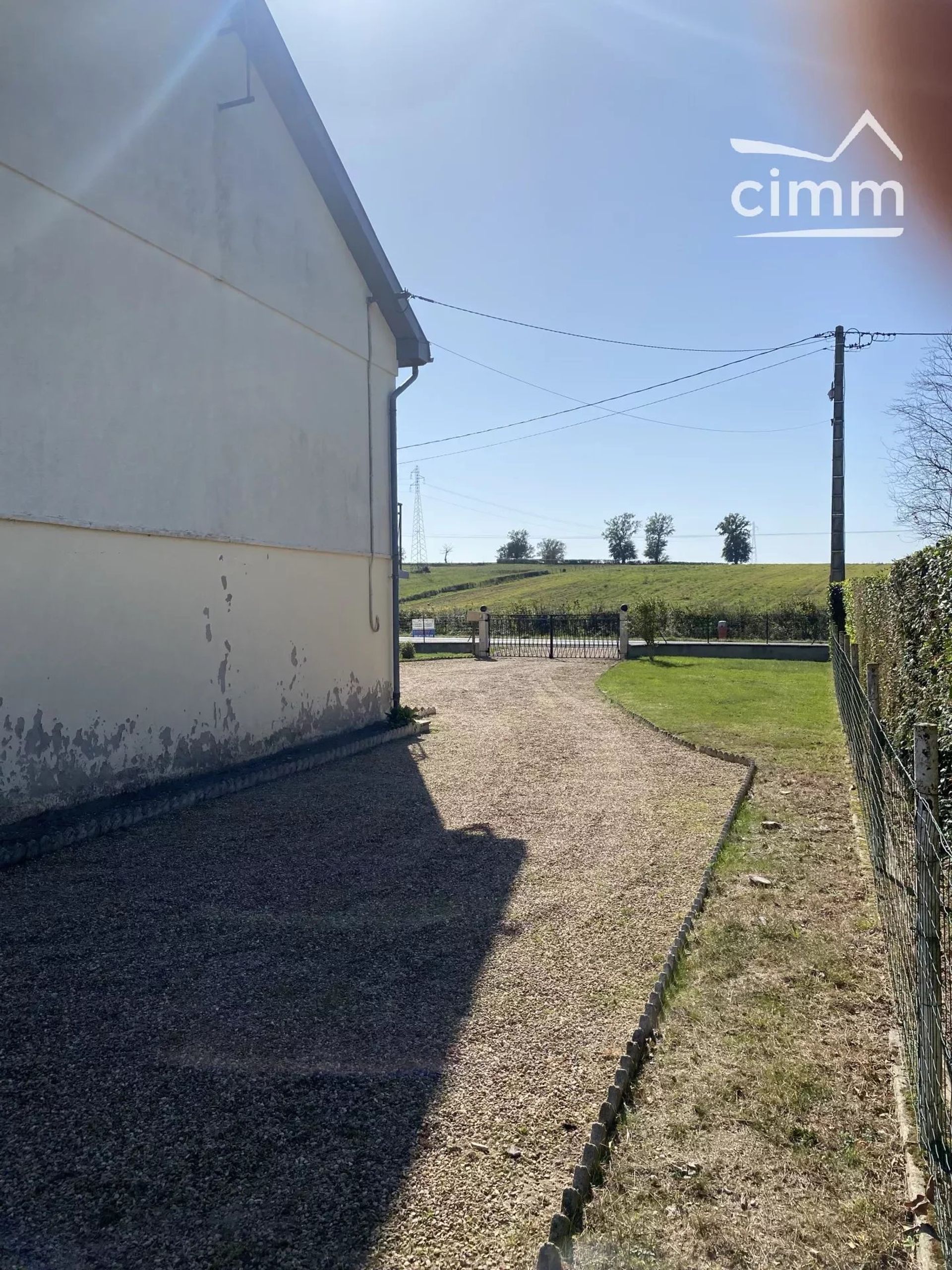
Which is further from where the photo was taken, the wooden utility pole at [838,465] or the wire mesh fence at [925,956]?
the wooden utility pole at [838,465]

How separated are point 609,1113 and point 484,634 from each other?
21876mm

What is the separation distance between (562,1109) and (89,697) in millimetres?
5407

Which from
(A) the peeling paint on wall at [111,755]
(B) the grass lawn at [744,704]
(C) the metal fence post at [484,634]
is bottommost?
(B) the grass lawn at [744,704]

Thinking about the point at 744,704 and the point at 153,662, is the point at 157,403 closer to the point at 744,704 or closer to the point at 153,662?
the point at 153,662

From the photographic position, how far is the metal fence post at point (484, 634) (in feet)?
80.6

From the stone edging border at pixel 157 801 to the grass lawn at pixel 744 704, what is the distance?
473cm

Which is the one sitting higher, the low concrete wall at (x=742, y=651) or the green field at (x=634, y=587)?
the green field at (x=634, y=587)

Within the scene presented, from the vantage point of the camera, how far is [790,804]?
751cm

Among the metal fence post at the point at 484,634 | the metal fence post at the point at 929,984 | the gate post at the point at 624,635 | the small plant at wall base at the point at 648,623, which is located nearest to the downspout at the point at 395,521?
the metal fence post at the point at 929,984

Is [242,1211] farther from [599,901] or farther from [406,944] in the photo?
[599,901]

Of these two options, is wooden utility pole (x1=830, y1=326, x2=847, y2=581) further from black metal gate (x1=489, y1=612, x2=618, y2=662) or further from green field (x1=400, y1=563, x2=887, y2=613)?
green field (x1=400, y1=563, x2=887, y2=613)

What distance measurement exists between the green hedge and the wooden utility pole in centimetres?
1275

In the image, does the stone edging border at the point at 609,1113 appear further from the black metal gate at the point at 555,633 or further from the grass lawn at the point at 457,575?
the grass lawn at the point at 457,575

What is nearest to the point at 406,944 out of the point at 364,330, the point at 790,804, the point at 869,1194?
the point at 869,1194
